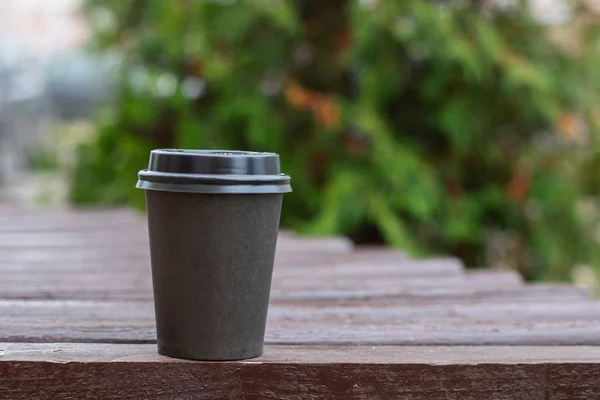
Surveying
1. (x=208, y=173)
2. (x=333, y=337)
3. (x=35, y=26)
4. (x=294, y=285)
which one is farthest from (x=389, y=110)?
(x=35, y=26)

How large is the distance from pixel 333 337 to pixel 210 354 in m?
0.27

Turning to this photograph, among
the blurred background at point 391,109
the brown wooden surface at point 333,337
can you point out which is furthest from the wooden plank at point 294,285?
the blurred background at point 391,109

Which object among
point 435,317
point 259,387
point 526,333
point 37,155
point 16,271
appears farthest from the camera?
point 37,155

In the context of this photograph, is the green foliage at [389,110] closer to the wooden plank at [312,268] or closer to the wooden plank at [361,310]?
the wooden plank at [312,268]

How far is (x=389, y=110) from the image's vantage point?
14.9 feet

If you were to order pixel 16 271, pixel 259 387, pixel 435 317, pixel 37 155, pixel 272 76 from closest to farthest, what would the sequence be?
pixel 259 387 < pixel 435 317 < pixel 16 271 < pixel 272 76 < pixel 37 155

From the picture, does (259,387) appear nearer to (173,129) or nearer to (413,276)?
(413,276)

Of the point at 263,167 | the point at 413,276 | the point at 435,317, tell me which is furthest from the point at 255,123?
the point at 263,167

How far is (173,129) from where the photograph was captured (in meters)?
4.50

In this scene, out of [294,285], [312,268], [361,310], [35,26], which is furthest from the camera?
[35,26]

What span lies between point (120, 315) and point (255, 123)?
2530 millimetres

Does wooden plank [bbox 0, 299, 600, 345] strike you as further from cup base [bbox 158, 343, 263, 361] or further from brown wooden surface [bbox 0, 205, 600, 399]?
cup base [bbox 158, 343, 263, 361]

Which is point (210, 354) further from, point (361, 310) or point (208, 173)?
point (361, 310)

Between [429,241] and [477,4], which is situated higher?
[477,4]
